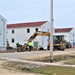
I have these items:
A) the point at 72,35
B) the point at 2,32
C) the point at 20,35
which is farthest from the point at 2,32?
the point at 72,35

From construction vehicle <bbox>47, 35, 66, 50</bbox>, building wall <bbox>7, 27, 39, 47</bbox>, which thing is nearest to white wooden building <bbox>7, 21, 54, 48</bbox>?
building wall <bbox>7, 27, 39, 47</bbox>

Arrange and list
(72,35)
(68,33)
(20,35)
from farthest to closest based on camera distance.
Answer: (72,35)
(68,33)
(20,35)

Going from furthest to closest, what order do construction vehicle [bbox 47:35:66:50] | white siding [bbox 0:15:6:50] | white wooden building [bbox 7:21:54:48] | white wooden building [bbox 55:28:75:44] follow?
white wooden building [bbox 55:28:75:44]
white wooden building [bbox 7:21:54:48]
construction vehicle [bbox 47:35:66:50]
white siding [bbox 0:15:6:50]

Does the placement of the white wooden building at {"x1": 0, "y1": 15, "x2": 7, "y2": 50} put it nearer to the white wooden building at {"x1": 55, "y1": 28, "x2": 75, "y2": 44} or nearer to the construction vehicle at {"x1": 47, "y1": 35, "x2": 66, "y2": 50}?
the construction vehicle at {"x1": 47, "y1": 35, "x2": 66, "y2": 50}

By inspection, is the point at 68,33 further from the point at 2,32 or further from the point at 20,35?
the point at 2,32

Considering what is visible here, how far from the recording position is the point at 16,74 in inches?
592

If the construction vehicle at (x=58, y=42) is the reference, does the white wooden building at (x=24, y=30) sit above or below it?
above

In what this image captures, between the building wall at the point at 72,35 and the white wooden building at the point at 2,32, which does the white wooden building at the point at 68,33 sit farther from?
the white wooden building at the point at 2,32

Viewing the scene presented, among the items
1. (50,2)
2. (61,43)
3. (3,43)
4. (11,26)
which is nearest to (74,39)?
(11,26)

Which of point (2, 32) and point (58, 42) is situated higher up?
point (2, 32)

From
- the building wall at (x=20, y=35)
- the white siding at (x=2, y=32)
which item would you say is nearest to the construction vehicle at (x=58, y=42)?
the white siding at (x=2, y=32)

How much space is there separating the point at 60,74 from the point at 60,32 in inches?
3232

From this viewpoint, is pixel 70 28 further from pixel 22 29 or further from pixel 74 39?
pixel 22 29

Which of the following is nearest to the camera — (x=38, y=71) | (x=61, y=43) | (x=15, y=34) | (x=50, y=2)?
(x=38, y=71)
